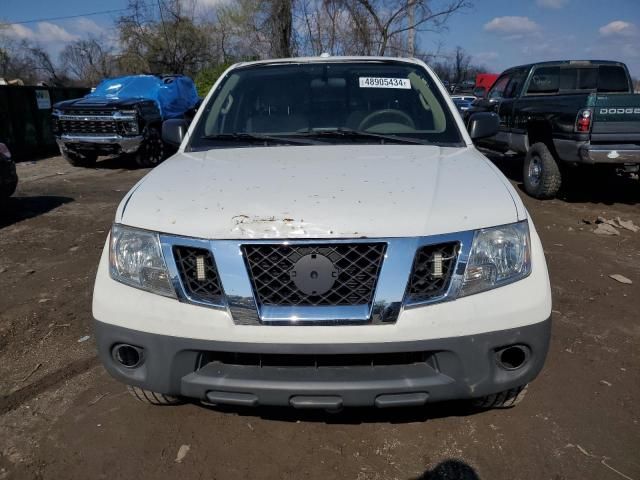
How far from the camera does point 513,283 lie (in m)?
2.01

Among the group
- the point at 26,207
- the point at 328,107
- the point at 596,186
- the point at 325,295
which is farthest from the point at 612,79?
Result: the point at 26,207

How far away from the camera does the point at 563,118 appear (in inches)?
266

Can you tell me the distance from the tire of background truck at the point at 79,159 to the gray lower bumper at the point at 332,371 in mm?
9991

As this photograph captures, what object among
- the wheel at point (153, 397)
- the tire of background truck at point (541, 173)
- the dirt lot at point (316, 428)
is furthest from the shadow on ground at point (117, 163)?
the wheel at point (153, 397)

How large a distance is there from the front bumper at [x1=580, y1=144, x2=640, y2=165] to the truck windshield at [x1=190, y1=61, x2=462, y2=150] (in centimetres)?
385

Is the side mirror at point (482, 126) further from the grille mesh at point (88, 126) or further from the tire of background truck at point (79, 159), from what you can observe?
the tire of background truck at point (79, 159)

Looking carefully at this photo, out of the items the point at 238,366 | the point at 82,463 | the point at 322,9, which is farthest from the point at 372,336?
the point at 322,9

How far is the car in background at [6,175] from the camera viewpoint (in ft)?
20.8

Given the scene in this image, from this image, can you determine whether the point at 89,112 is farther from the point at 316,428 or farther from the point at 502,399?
the point at 502,399

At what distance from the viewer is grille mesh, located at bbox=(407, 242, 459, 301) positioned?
192 cm

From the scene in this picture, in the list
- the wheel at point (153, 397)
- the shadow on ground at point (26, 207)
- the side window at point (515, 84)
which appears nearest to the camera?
the wheel at point (153, 397)

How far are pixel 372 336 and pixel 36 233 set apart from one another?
5509 millimetres

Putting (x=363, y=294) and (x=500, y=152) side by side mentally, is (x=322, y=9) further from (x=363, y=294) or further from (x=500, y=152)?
(x=363, y=294)

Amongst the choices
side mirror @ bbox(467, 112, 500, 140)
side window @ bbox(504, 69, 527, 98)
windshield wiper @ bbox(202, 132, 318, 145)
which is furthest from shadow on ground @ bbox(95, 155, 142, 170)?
side mirror @ bbox(467, 112, 500, 140)
